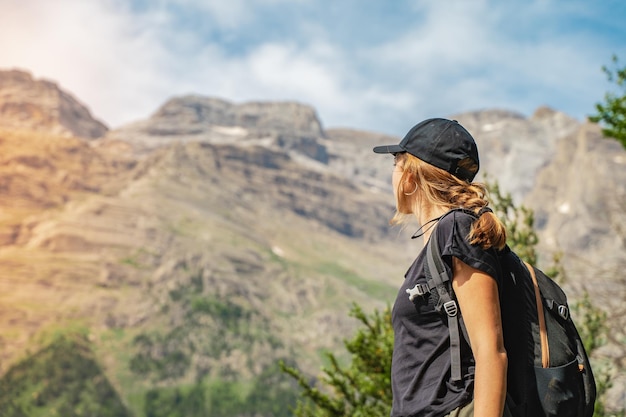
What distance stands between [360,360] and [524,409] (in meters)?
6.62

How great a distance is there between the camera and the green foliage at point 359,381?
27.9ft

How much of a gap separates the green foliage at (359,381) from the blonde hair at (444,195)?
5.35 meters

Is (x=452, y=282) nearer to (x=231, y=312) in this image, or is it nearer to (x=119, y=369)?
(x=119, y=369)

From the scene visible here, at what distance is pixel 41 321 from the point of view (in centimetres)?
15800

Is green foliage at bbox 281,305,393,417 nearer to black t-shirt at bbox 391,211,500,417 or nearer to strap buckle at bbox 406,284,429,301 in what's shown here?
black t-shirt at bbox 391,211,500,417

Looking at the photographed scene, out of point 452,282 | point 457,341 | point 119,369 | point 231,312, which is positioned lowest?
point 119,369

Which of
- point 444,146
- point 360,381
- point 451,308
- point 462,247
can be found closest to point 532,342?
point 451,308

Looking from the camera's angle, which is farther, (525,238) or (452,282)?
(525,238)

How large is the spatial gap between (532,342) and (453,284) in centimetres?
44

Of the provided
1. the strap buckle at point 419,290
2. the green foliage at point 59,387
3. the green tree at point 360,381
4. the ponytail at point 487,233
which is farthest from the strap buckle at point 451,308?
the green foliage at point 59,387

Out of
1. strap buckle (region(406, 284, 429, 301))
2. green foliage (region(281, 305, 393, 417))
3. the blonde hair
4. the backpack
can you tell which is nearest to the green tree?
green foliage (region(281, 305, 393, 417))

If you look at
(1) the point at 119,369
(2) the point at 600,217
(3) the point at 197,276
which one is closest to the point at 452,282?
(2) the point at 600,217

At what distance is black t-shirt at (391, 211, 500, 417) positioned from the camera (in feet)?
9.02

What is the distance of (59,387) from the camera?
133 metres
